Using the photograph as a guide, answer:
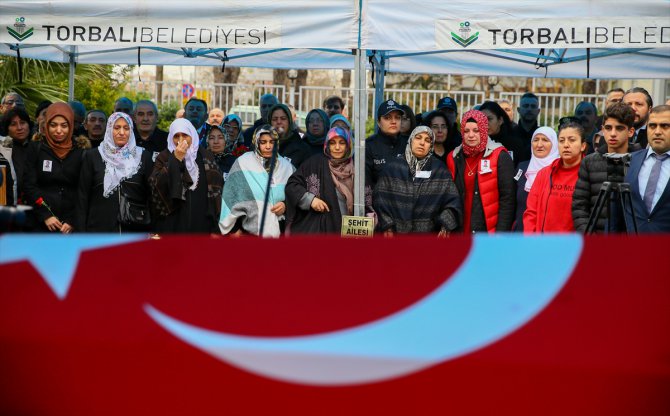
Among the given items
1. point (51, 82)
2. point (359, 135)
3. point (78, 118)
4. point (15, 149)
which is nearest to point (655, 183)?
point (359, 135)

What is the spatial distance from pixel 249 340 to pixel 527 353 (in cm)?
94

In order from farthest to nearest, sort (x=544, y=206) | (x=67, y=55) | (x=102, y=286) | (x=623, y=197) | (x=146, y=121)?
(x=67, y=55), (x=146, y=121), (x=544, y=206), (x=623, y=197), (x=102, y=286)

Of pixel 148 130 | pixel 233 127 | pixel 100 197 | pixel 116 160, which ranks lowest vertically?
pixel 100 197

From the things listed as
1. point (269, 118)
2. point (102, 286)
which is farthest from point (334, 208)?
point (102, 286)

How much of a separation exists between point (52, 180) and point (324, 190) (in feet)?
7.59

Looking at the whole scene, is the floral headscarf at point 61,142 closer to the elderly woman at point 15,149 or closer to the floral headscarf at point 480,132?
the elderly woman at point 15,149

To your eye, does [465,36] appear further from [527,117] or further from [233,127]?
[233,127]

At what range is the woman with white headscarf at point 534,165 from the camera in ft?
26.3

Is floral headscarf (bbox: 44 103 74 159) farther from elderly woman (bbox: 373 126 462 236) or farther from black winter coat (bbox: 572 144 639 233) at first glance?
black winter coat (bbox: 572 144 639 233)

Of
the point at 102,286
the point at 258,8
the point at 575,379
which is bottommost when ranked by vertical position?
the point at 575,379

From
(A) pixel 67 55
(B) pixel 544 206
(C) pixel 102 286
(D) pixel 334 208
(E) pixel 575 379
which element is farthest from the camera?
(A) pixel 67 55

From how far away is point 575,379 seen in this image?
126 inches

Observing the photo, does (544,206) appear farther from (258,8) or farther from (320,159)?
(258,8)

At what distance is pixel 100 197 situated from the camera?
809cm
